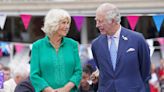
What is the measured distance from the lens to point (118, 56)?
5.00m

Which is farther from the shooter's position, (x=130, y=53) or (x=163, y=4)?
(x=163, y=4)

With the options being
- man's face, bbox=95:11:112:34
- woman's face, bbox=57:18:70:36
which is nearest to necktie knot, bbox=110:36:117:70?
man's face, bbox=95:11:112:34

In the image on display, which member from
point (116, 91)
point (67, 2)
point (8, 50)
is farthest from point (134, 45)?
point (8, 50)

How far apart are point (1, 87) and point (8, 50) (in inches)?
285

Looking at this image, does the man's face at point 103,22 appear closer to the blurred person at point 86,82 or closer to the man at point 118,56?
the man at point 118,56

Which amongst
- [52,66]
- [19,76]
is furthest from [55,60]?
[19,76]

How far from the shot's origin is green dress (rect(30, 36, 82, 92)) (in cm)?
495

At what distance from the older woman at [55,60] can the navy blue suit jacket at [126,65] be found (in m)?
0.26

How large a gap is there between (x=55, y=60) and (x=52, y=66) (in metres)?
0.06

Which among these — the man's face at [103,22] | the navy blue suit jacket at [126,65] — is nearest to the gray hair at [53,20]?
the man's face at [103,22]

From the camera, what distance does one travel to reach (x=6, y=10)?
1217cm

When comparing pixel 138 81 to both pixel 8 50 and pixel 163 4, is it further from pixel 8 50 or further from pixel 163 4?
pixel 8 50

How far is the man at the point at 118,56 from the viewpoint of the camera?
498 cm

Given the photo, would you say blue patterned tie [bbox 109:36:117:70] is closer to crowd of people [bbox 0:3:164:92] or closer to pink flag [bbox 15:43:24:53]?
crowd of people [bbox 0:3:164:92]
